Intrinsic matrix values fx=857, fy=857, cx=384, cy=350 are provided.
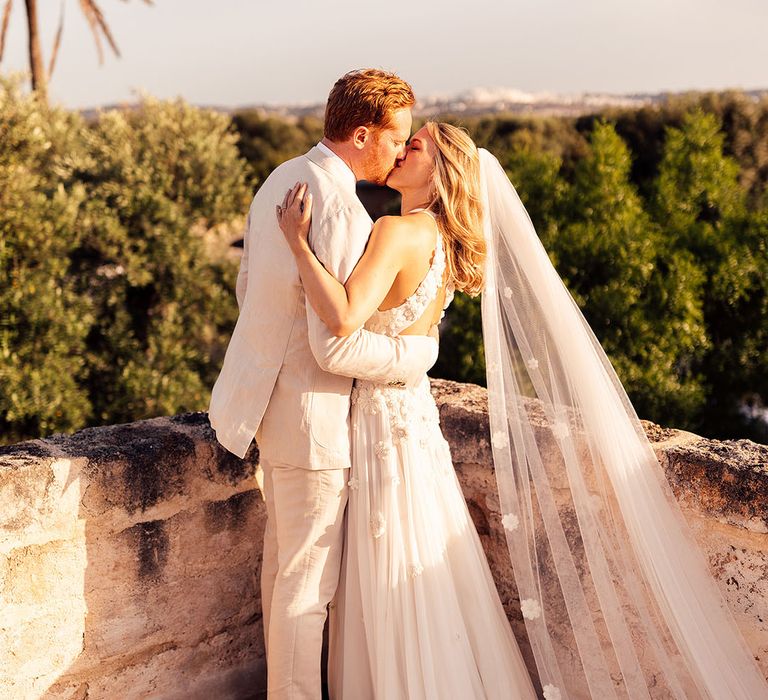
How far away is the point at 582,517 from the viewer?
91.0 inches

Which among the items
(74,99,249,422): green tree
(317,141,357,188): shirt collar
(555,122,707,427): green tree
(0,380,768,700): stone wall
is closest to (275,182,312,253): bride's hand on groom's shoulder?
(317,141,357,188): shirt collar

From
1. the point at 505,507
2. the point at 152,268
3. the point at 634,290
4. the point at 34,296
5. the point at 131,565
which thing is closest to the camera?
the point at 505,507

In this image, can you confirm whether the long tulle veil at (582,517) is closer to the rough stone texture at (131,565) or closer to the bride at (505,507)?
the bride at (505,507)

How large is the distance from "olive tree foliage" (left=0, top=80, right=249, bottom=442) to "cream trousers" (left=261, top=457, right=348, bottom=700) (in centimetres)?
630

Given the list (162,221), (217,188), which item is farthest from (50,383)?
(217,188)

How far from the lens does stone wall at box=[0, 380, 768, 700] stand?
2.20 m

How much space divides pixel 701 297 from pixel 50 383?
6.88 metres

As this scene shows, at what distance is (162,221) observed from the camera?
961 cm

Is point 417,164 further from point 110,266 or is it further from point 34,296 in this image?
point 110,266

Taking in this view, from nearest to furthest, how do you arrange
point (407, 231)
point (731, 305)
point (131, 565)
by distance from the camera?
1. point (407, 231)
2. point (131, 565)
3. point (731, 305)

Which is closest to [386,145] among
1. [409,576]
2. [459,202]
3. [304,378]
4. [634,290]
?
[459,202]

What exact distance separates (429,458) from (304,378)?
44cm

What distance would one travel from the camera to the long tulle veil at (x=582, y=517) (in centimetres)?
217

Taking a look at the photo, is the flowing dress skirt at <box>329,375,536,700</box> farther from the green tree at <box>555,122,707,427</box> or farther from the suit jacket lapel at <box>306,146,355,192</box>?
the green tree at <box>555,122,707,427</box>
